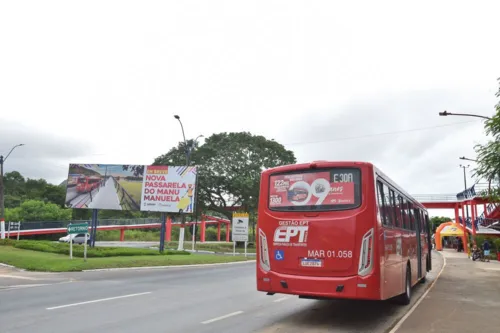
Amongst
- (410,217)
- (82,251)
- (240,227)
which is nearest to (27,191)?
(240,227)

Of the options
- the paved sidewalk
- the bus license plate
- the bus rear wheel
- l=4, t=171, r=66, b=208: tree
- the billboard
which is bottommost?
the paved sidewalk

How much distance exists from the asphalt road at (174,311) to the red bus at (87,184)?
721 inches

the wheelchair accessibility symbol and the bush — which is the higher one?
the wheelchair accessibility symbol

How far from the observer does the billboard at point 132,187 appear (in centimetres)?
3180

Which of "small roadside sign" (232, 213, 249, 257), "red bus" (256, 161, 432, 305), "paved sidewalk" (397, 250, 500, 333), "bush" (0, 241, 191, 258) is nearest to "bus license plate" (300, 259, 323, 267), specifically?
"red bus" (256, 161, 432, 305)

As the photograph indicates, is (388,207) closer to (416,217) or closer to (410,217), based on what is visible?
(410,217)

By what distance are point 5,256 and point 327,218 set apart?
70.4 ft

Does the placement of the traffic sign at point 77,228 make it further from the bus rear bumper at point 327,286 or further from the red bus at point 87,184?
the bus rear bumper at point 327,286

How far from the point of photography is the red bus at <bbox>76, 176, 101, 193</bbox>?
1261 inches

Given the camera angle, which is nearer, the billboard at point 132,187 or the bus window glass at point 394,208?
the bus window glass at point 394,208

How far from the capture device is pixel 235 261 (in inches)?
1202

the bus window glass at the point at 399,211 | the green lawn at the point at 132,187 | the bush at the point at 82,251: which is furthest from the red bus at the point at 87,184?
the bus window glass at the point at 399,211

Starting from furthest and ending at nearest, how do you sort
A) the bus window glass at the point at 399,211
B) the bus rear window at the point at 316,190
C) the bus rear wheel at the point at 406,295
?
1. the bus rear wheel at the point at 406,295
2. the bus window glass at the point at 399,211
3. the bus rear window at the point at 316,190

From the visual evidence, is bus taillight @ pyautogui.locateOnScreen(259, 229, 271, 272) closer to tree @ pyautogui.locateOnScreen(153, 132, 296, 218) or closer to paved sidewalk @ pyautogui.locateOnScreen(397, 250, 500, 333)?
paved sidewalk @ pyautogui.locateOnScreen(397, 250, 500, 333)
